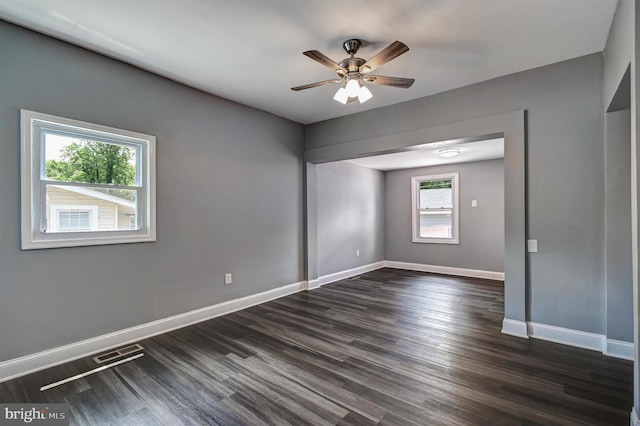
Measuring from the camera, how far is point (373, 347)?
2904 millimetres

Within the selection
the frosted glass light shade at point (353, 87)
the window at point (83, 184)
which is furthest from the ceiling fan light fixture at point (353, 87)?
the window at point (83, 184)

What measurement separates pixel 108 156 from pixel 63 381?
202 cm

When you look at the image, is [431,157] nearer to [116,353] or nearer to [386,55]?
[386,55]

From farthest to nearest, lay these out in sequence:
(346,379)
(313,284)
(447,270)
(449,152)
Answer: (447,270) < (449,152) < (313,284) < (346,379)

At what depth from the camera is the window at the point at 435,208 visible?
6.75m

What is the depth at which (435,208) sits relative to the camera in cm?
702

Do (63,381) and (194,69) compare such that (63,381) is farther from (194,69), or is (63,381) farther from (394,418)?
(194,69)

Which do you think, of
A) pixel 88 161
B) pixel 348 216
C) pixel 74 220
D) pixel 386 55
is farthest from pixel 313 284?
pixel 386 55

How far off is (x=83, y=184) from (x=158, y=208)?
2.29ft

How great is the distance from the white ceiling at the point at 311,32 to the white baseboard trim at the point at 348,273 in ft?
11.9

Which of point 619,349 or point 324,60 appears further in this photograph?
point 619,349

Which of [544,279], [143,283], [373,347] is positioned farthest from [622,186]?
[143,283]

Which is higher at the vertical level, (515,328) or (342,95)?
(342,95)

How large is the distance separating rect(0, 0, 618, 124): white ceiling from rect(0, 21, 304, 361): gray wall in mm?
306
